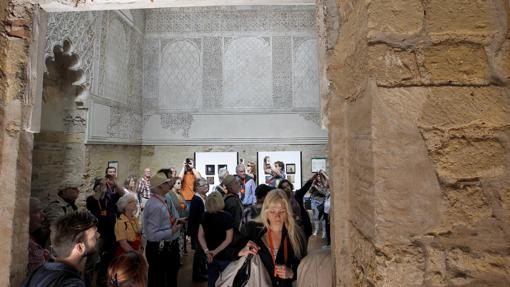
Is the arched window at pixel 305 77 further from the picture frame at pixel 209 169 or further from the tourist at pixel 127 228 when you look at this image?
the tourist at pixel 127 228

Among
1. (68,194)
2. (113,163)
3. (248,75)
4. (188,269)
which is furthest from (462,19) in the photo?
(248,75)

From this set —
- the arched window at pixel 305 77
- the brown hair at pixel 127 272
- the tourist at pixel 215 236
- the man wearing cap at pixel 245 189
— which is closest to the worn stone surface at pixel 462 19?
the brown hair at pixel 127 272

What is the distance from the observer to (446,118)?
2.97ft

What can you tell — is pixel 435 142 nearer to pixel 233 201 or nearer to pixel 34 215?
pixel 34 215

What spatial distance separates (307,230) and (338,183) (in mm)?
1980

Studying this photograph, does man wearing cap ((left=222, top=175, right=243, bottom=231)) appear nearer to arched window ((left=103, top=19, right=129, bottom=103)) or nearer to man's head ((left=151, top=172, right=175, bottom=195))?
man's head ((left=151, top=172, right=175, bottom=195))

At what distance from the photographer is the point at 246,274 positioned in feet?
5.94

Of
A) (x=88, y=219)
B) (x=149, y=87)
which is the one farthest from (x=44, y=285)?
(x=149, y=87)

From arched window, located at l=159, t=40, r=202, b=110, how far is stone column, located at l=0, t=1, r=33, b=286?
677 centimetres

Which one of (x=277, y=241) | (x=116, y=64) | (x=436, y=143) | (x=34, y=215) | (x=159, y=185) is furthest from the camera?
(x=116, y=64)

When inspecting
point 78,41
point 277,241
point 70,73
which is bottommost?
point 277,241

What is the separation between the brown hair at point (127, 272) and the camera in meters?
1.55

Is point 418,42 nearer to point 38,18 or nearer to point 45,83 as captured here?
point 38,18

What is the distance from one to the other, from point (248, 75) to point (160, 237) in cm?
617
